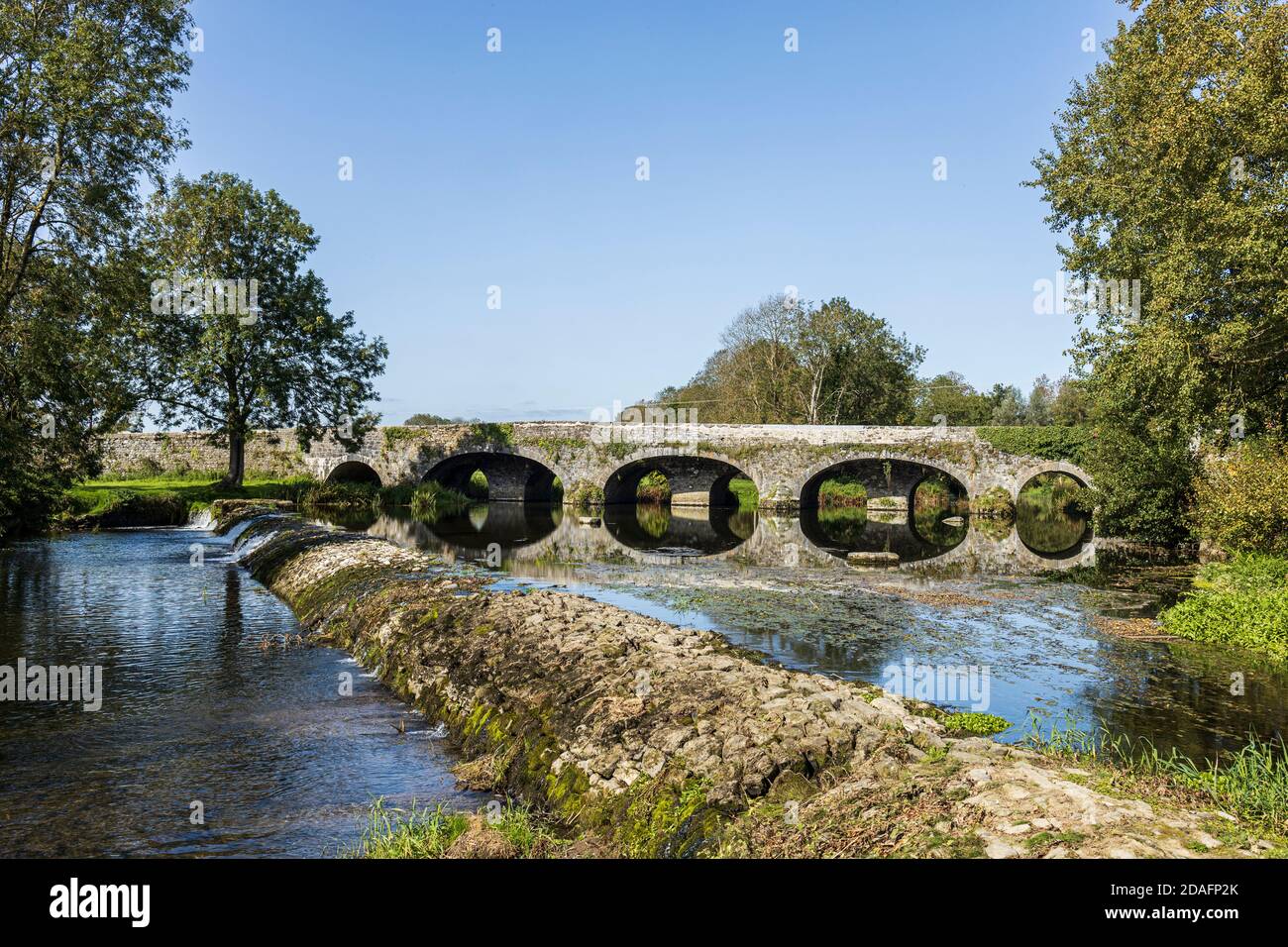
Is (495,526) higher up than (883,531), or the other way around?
(495,526)

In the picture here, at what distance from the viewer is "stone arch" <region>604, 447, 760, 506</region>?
44.9m

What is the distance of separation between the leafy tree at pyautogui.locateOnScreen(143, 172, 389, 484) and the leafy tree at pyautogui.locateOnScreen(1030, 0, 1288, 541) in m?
29.3

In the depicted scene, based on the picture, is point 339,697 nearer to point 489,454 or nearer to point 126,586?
point 126,586

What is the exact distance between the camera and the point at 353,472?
50.4 m

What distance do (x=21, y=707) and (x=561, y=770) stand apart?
700 centimetres

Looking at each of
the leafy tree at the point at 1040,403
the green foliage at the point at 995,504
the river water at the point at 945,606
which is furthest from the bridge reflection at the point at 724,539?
the leafy tree at the point at 1040,403

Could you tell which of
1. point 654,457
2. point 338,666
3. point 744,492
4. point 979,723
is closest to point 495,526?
point 654,457

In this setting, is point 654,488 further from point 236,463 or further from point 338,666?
point 338,666

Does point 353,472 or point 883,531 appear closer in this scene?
point 883,531

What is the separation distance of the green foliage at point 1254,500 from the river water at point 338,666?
1857 mm

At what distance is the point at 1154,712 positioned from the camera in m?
9.41

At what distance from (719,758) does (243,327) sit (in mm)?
33929
